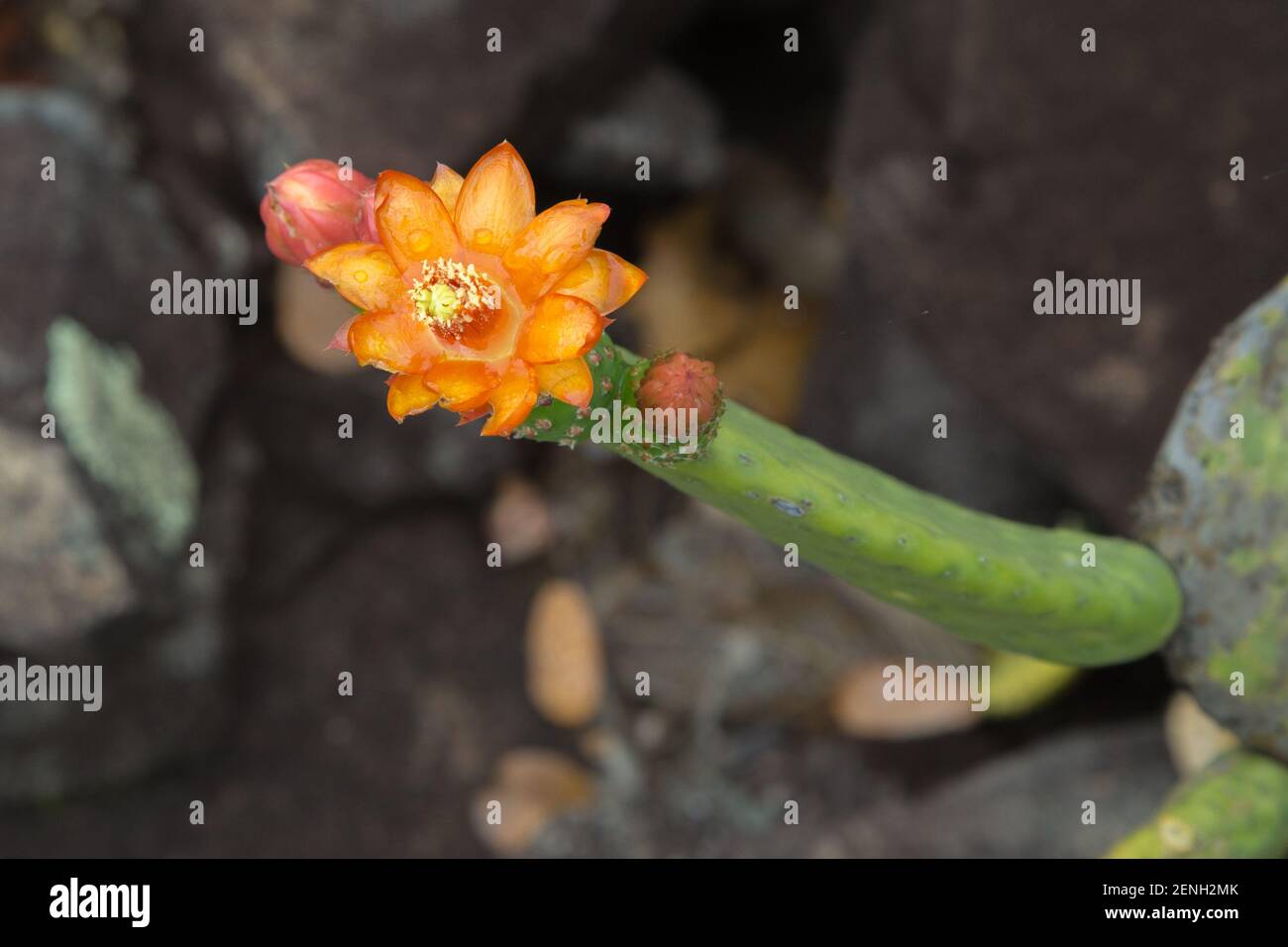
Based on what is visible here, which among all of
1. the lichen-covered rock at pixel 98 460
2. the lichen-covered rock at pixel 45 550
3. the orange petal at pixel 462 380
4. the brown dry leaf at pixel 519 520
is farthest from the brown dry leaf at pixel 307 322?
the orange petal at pixel 462 380

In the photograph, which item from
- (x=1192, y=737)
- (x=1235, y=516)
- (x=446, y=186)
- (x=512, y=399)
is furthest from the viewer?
(x=1192, y=737)

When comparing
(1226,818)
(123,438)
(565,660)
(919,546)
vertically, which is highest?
(123,438)

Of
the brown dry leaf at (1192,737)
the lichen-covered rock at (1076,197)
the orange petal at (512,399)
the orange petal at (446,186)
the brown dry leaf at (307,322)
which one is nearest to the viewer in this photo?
the orange petal at (512,399)

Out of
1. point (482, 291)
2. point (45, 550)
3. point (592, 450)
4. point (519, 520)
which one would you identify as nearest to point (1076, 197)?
point (592, 450)

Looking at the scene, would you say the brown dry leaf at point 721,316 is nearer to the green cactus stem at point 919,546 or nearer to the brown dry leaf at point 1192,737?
the brown dry leaf at point 1192,737

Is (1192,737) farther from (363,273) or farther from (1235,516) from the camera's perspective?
(363,273)

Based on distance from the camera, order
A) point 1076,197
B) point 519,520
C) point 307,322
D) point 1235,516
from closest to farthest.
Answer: point 1235,516 → point 1076,197 → point 307,322 → point 519,520
